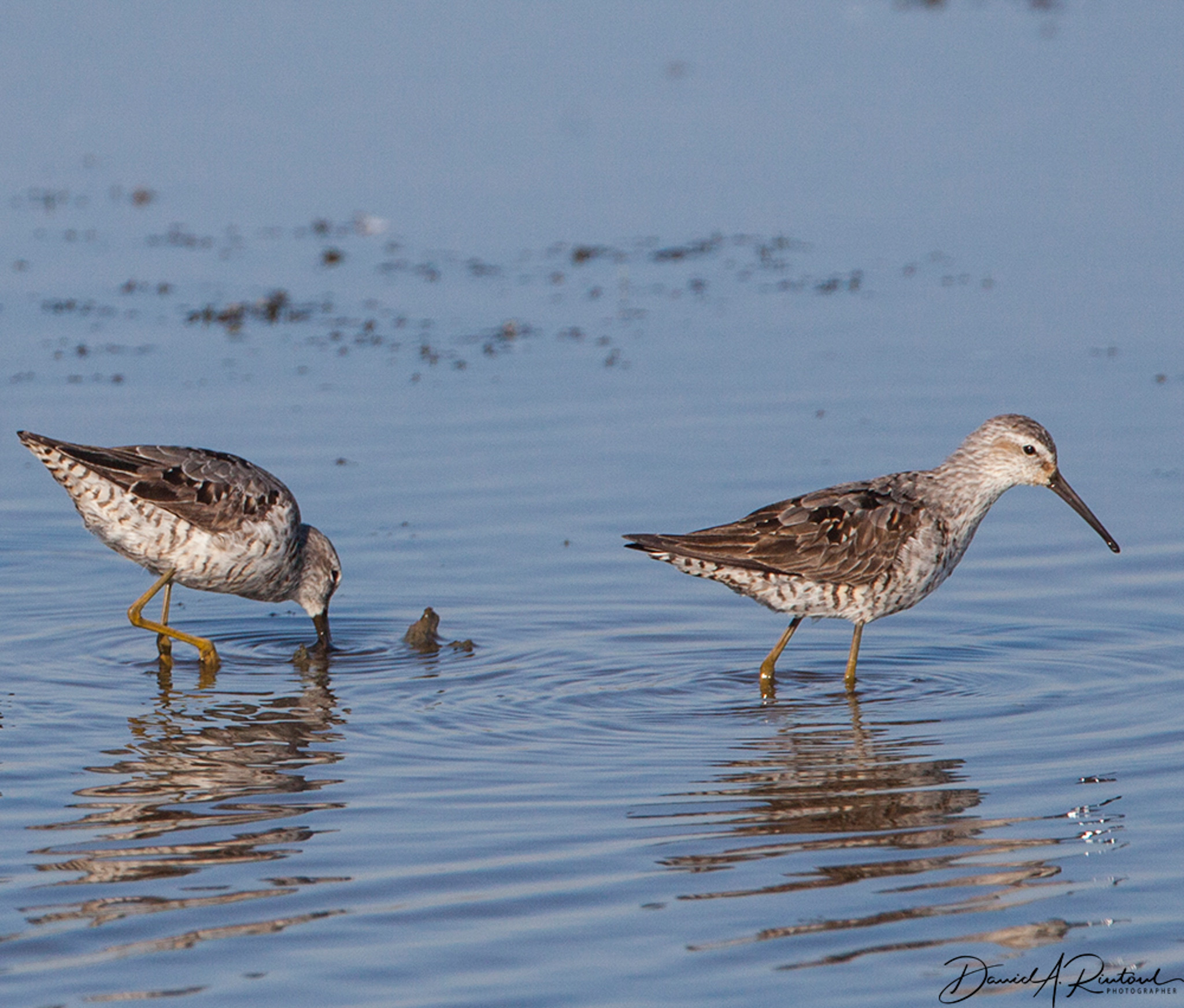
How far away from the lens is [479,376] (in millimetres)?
14266

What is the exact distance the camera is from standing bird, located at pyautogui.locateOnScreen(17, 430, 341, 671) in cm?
983

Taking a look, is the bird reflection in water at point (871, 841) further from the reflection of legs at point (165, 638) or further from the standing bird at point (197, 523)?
the reflection of legs at point (165, 638)

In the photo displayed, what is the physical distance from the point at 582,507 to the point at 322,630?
2.18 meters

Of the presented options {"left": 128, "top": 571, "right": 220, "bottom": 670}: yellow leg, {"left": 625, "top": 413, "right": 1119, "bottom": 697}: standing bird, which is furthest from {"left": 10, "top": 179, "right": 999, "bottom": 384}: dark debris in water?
{"left": 625, "top": 413, "right": 1119, "bottom": 697}: standing bird

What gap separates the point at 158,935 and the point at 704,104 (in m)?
→ 18.0

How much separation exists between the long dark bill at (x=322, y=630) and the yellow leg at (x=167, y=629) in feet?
1.73

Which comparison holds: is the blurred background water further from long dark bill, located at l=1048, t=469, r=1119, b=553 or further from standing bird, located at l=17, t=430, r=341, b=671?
long dark bill, located at l=1048, t=469, r=1119, b=553

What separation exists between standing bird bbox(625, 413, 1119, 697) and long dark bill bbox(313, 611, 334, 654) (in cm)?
181

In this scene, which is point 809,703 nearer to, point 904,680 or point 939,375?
point 904,680

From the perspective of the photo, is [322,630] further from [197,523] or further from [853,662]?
[853,662]

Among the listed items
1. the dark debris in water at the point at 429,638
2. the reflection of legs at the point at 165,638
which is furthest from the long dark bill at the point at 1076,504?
the reflection of legs at the point at 165,638

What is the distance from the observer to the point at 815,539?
30.5ft
